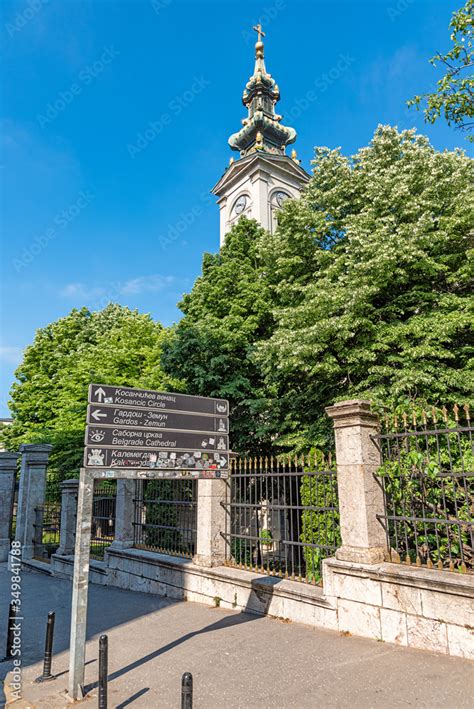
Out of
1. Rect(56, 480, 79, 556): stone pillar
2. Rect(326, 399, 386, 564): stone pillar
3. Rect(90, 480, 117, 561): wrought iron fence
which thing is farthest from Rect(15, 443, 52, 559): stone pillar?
Rect(326, 399, 386, 564): stone pillar

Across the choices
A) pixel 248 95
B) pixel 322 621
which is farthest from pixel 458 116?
pixel 248 95

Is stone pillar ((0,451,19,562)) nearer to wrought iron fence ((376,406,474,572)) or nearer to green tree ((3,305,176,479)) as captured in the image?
green tree ((3,305,176,479))

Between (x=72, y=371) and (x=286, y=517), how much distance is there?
19809mm

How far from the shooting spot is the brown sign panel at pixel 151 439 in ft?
16.2

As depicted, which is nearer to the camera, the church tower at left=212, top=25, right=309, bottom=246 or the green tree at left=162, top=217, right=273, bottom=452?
the green tree at left=162, top=217, right=273, bottom=452

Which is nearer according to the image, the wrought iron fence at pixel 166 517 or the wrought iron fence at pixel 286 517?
the wrought iron fence at pixel 286 517

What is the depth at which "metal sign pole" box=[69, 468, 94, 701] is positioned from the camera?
14.8 ft

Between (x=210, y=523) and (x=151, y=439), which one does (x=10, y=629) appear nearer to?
(x=151, y=439)

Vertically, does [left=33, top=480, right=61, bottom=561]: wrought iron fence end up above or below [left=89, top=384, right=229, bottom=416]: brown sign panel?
below

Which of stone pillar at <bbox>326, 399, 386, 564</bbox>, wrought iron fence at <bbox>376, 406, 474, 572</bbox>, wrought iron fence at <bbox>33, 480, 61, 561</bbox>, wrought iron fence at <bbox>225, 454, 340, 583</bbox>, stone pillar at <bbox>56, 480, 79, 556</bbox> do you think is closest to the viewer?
wrought iron fence at <bbox>376, 406, 474, 572</bbox>

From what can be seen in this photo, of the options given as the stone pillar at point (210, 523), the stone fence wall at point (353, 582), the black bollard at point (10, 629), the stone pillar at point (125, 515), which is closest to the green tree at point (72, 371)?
the stone pillar at point (125, 515)

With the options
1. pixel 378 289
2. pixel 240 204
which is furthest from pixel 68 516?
pixel 240 204

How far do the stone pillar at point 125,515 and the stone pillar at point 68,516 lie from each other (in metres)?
2.33

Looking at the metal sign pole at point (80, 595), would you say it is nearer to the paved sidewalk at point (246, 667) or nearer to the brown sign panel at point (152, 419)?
the paved sidewalk at point (246, 667)
